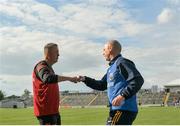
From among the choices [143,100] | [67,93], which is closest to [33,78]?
[143,100]

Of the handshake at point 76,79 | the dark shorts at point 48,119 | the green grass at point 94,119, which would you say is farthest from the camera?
the green grass at point 94,119

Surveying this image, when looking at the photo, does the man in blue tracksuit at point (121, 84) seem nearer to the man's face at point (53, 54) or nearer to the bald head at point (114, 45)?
the bald head at point (114, 45)

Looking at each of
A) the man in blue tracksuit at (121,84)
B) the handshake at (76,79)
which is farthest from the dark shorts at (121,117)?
the handshake at (76,79)

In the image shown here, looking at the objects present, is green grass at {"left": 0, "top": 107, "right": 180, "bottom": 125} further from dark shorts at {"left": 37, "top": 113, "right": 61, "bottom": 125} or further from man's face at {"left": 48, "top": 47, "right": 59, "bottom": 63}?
man's face at {"left": 48, "top": 47, "right": 59, "bottom": 63}

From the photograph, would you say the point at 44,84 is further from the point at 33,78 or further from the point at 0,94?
the point at 0,94

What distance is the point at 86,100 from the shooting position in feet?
351

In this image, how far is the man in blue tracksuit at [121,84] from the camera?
26.0 ft

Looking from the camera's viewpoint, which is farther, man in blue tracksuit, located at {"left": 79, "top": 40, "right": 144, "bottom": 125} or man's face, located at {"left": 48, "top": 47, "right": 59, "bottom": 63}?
man's face, located at {"left": 48, "top": 47, "right": 59, "bottom": 63}

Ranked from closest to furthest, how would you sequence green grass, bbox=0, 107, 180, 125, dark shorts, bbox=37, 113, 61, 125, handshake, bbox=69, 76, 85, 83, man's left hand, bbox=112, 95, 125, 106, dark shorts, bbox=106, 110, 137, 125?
man's left hand, bbox=112, 95, 125, 106 < dark shorts, bbox=106, 110, 137, 125 < handshake, bbox=69, 76, 85, 83 < dark shorts, bbox=37, 113, 61, 125 < green grass, bbox=0, 107, 180, 125

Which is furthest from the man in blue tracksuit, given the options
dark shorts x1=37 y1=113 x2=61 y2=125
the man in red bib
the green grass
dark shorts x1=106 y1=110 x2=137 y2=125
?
the green grass

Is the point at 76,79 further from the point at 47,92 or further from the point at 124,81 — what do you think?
the point at 124,81

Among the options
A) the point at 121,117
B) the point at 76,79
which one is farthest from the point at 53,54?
the point at 121,117

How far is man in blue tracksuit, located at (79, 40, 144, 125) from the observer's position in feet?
26.0

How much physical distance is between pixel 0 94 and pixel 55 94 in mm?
141433
